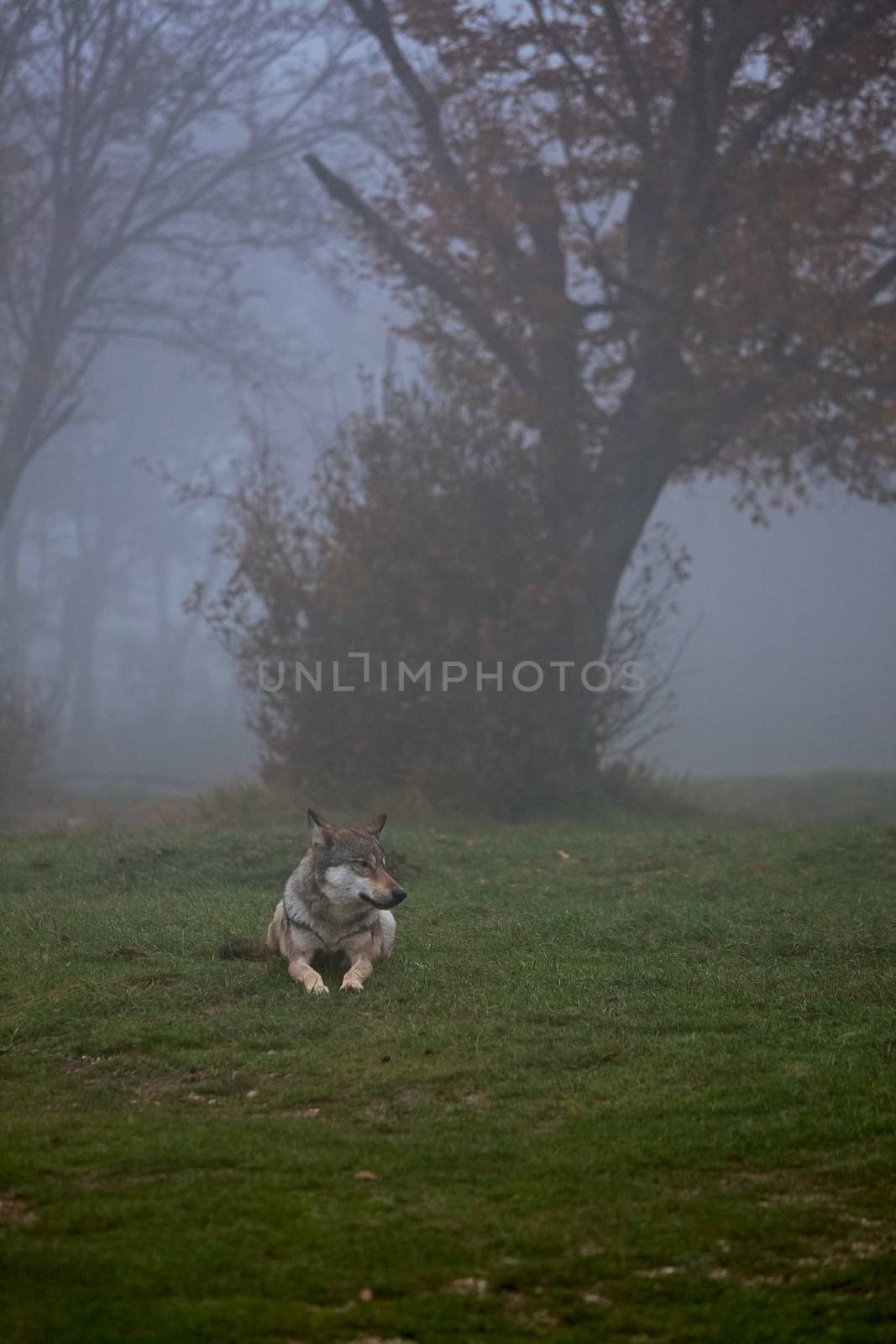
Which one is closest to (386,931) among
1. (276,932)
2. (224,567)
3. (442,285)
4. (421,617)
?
(276,932)

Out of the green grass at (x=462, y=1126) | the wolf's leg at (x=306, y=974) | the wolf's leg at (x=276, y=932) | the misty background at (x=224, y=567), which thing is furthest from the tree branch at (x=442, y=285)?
the wolf's leg at (x=306, y=974)

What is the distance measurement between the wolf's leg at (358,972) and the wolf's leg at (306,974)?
125mm

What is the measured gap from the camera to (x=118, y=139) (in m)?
24.6

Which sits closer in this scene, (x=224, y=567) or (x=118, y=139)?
(x=118, y=139)

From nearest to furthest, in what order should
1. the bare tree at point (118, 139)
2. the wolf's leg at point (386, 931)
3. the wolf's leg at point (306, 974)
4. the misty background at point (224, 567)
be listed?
the wolf's leg at point (306, 974) → the wolf's leg at point (386, 931) → the bare tree at point (118, 139) → the misty background at point (224, 567)

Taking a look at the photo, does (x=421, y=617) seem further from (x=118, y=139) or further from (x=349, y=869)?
(x=118, y=139)

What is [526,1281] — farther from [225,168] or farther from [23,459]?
[225,168]

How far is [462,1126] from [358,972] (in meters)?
2.23

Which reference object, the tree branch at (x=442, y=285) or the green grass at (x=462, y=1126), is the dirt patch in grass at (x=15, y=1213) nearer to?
the green grass at (x=462, y=1126)

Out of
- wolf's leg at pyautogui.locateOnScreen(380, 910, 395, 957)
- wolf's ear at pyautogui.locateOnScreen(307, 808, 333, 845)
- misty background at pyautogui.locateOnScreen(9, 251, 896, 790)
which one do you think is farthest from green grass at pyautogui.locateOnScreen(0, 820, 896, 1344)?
misty background at pyautogui.locateOnScreen(9, 251, 896, 790)

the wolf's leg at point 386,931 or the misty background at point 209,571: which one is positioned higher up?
the misty background at point 209,571

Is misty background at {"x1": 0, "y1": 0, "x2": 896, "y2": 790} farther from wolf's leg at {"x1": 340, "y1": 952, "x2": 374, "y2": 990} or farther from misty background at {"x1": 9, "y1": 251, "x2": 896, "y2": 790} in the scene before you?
wolf's leg at {"x1": 340, "y1": 952, "x2": 374, "y2": 990}

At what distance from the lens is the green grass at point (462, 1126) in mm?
4195

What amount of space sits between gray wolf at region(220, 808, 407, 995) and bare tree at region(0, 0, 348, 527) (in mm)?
15609
